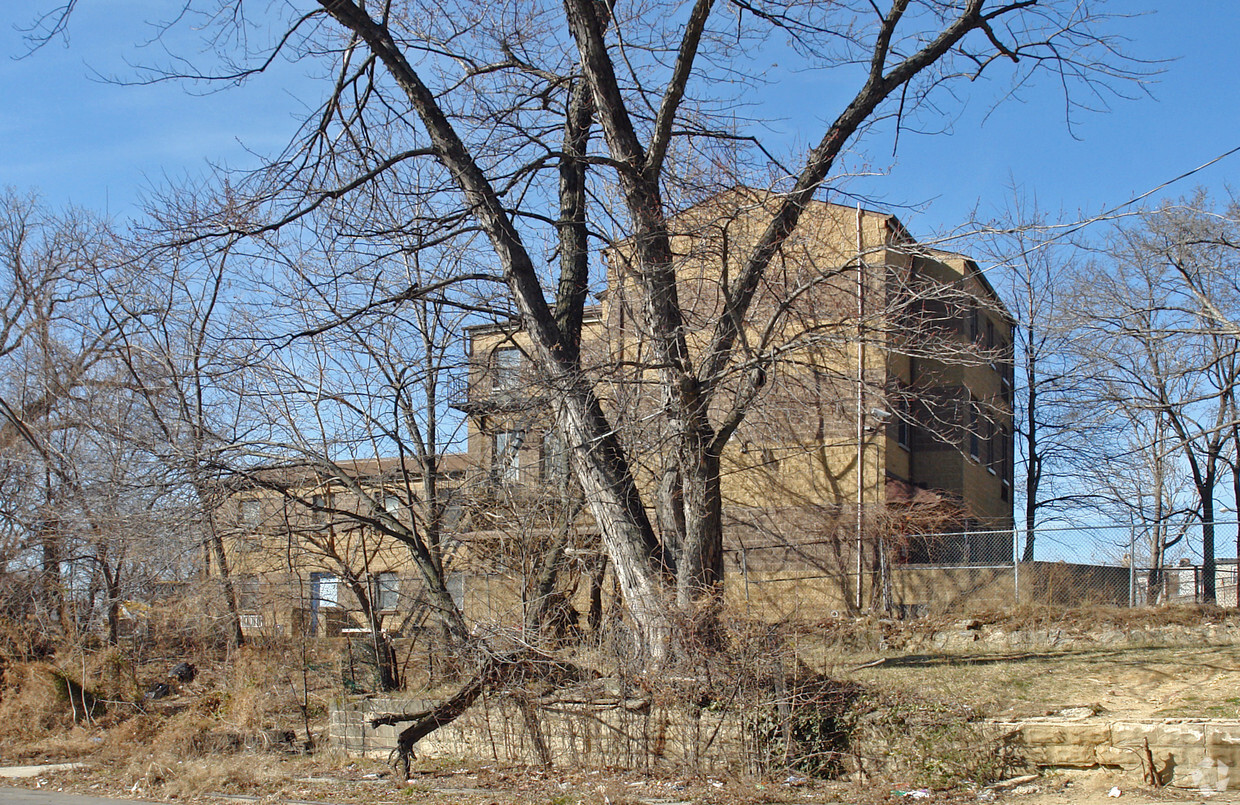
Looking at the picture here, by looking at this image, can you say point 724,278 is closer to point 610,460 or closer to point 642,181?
point 642,181

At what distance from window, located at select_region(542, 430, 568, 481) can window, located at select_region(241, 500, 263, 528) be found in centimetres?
421

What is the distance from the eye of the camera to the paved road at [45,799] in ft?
32.7

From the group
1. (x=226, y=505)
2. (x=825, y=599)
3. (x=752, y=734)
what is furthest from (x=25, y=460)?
(x=752, y=734)

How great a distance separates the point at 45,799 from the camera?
33.7 ft

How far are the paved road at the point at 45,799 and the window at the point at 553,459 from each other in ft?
20.0

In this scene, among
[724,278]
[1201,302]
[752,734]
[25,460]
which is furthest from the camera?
[25,460]

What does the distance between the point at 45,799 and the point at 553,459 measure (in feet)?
23.7

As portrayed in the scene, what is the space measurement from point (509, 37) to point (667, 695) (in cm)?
876

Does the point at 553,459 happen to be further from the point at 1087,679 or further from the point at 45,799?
the point at 1087,679

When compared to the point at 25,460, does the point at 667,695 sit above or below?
below

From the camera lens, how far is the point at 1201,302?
1686 cm

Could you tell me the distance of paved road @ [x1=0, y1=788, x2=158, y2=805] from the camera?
995 cm

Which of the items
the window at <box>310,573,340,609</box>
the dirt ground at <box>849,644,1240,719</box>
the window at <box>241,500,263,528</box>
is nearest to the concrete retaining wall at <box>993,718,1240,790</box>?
the dirt ground at <box>849,644,1240,719</box>

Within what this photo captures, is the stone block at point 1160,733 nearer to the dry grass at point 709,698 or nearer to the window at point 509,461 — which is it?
the dry grass at point 709,698
